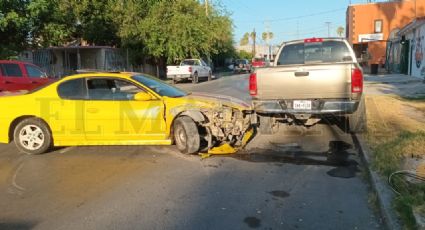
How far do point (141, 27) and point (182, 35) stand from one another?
137 inches

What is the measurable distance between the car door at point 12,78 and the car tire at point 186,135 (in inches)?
407

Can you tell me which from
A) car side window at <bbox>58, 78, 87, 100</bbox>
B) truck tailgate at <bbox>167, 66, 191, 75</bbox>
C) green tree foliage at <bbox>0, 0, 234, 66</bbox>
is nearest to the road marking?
car side window at <bbox>58, 78, 87, 100</bbox>

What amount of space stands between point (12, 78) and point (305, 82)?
11.8 metres

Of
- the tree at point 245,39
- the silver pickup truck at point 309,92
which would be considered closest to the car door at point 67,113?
the silver pickup truck at point 309,92

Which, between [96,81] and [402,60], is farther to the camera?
[402,60]

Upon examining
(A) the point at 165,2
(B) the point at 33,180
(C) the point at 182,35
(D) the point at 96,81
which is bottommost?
(B) the point at 33,180

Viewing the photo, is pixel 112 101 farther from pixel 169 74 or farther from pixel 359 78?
pixel 169 74

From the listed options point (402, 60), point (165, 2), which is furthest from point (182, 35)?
point (402, 60)

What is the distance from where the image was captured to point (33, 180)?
650cm

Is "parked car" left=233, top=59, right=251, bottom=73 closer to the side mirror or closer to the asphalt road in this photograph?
the asphalt road

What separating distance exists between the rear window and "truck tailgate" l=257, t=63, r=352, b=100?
171 centimetres

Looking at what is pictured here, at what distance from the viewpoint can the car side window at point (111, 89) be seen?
7.92 m

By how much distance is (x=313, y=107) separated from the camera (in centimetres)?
809

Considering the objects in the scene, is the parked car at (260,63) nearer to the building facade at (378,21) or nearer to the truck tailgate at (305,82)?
the truck tailgate at (305,82)
